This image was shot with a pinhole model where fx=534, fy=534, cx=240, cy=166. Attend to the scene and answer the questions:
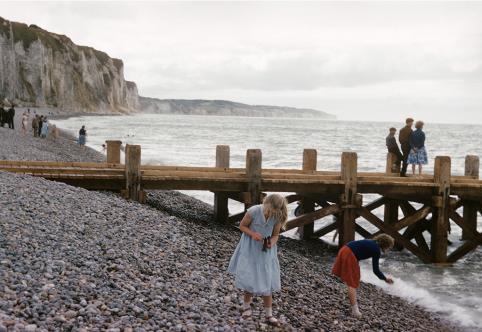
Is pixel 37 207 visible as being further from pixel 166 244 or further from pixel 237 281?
pixel 237 281

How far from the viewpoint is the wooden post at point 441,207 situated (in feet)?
43.5

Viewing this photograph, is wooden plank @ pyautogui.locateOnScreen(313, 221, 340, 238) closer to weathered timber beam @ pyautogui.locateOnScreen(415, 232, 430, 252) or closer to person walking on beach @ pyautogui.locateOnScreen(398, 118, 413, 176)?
weathered timber beam @ pyautogui.locateOnScreen(415, 232, 430, 252)

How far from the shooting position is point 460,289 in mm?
11336

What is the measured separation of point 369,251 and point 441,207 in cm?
697

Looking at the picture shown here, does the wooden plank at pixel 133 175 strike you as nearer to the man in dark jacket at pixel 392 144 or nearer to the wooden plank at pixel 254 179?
the wooden plank at pixel 254 179

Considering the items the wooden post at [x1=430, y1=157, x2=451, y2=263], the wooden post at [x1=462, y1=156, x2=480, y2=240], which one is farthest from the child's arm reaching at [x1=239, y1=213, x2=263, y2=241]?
the wooden post at [x1=462, y1=156, x2=480, y2=240]

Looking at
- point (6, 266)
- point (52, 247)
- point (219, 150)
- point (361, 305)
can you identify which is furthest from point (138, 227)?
point (219, 150)

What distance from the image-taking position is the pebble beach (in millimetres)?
5605

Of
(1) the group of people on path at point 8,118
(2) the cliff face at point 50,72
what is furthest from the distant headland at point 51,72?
(1) the group of people on path at point 8,118

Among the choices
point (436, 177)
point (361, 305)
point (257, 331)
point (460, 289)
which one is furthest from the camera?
point (436, 177)

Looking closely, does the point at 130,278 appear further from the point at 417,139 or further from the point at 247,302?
the point at 417,139

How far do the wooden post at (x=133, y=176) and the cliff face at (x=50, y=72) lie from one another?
292ft

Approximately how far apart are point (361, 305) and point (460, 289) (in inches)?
152

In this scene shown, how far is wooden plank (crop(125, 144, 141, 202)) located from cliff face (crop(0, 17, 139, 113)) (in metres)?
88.9
